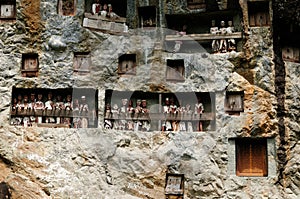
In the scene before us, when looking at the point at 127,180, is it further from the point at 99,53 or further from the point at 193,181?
the point at 99,53

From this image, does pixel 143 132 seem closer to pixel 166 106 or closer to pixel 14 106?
pixel 166 106

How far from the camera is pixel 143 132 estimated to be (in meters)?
15.1

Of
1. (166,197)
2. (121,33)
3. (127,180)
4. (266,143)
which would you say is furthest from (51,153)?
(266,143)

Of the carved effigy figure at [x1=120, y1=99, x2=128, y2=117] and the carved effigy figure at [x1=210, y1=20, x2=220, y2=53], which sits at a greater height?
the carved effigy figure at [x1=210, y1=20, x2=220, y2=53]

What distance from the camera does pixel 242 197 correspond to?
1434 cm

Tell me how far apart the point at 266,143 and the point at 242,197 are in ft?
6.14

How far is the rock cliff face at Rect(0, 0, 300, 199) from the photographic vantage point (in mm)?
14281

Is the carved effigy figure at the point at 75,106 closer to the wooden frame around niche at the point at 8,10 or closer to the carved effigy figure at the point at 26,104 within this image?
the carved effigy figure at the point at 26,104

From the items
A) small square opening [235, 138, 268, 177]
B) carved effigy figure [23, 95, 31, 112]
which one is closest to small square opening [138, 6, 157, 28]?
carved effigy figure [23, 95, 31, 112]

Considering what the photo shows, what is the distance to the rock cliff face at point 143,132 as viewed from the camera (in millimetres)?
14281

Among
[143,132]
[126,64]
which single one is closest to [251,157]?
[143,132]

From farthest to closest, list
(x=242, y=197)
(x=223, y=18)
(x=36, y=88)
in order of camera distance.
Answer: (x=223, y=18)
(x=36, y=88)
(x=242, y=197)

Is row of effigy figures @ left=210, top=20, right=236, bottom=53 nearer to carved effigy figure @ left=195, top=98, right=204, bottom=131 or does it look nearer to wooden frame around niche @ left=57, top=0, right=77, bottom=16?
carved effigy figure @ left=195, top=98, right=204, bottom=131

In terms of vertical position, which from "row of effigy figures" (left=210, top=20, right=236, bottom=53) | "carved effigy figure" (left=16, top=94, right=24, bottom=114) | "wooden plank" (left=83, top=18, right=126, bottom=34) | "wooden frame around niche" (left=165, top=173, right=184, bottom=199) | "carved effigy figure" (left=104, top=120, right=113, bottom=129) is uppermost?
"wooden plank" (left=83, top=18, right=126, bottom=34)
